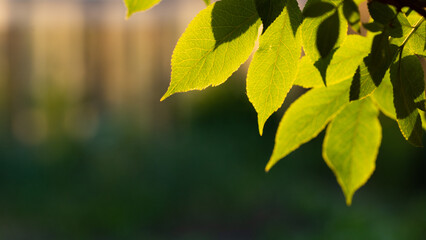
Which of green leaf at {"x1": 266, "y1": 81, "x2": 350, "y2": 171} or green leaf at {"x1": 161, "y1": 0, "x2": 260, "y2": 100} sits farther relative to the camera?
green leaf at {"x1": 266, "y1": 81, "x2": 350, "y2": 171}

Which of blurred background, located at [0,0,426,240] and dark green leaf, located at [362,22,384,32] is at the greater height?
dark green leaf, located at [362,22,384,32]

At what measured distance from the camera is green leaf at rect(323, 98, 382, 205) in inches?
23.7

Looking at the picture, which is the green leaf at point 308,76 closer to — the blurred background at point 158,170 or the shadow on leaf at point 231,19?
the shadow on leaf at point 231,19

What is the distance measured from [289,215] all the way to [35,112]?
2.62 m

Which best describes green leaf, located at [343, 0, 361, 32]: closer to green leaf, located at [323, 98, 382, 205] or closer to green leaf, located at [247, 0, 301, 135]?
green leaf, located at [247, 0, 301, 135]

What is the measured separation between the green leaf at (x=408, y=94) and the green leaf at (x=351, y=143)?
14cm

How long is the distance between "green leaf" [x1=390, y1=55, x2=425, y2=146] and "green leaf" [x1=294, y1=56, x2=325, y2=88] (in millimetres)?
92

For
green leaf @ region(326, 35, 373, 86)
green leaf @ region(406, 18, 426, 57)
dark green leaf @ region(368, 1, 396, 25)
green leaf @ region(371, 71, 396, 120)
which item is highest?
dark green leaf @ region(368, 1, 396, 25)

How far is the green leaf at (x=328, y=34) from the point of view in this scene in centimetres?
41

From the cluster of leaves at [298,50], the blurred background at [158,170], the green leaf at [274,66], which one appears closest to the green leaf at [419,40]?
the cluster of leaves at [298,50]

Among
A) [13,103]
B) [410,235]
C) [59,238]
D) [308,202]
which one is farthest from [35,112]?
[410,235]

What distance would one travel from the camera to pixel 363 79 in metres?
0.46

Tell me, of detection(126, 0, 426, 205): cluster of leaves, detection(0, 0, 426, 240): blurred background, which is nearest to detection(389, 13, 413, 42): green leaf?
detection(126, 0, 426, 205): cluster of leaves

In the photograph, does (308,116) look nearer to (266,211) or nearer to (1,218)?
(266,211)
